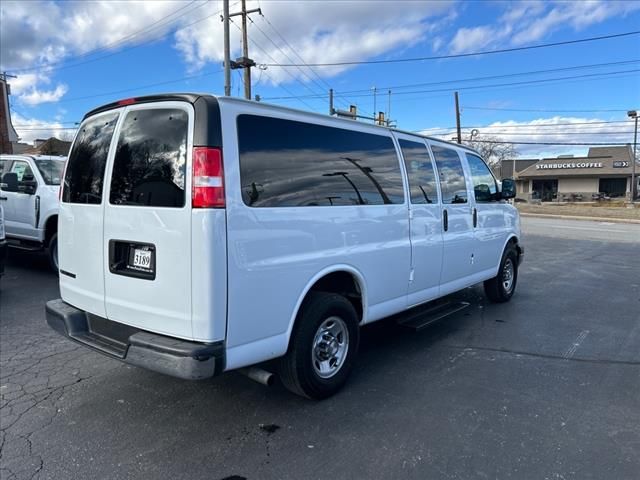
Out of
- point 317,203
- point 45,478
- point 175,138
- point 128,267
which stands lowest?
point 45,478

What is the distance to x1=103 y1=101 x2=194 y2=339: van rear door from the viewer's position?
293 cm

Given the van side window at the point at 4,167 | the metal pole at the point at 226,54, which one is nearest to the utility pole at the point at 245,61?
the metal pole at the point at 226,54

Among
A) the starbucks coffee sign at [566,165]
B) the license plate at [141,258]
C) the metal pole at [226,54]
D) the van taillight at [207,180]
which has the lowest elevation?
the license plate at [141,258]

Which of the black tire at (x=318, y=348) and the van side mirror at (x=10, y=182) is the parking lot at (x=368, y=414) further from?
the van side mirror at (x=10, y=182)

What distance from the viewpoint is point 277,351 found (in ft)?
10.8

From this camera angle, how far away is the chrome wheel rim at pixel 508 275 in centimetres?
692

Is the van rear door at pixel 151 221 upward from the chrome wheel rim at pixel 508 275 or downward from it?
upward

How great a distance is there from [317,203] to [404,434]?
1749mm

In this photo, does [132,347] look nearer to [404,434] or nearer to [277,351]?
[277,351]

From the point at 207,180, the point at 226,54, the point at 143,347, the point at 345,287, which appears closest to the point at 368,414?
the point at 345,287

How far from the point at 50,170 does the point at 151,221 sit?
639 cm

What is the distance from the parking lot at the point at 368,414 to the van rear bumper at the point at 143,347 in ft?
1.83

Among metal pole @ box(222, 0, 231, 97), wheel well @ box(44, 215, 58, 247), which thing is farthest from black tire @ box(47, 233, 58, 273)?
metal pole @ box(222, 0, 231, 97)

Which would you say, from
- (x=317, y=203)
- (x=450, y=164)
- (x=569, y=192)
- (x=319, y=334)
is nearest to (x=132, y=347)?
(x=319, y=334)
